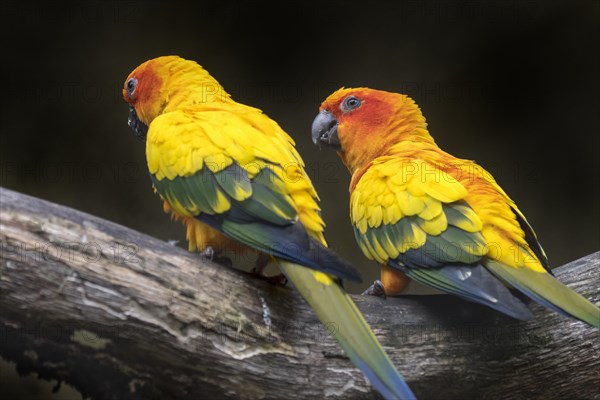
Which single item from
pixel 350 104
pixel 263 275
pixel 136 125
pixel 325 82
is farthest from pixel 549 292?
pixel 325 82

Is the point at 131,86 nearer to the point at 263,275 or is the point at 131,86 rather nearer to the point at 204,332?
the point at 263,275

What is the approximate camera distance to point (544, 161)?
16.2ft

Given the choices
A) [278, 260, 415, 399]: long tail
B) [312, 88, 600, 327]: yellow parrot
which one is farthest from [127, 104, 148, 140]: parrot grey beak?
[278, 260, 415, 399]: long tail

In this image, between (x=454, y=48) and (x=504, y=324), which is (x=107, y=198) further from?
(x=504, y=324)

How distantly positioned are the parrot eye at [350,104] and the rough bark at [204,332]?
94 cm

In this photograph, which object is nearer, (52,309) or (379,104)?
(52,309)

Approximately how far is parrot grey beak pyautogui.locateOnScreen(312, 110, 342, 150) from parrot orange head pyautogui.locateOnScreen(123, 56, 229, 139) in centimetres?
48

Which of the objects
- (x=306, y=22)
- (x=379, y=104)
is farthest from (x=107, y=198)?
(x=379, y=104)

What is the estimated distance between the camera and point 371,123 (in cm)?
318

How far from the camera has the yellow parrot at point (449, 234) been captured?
7.84 feet

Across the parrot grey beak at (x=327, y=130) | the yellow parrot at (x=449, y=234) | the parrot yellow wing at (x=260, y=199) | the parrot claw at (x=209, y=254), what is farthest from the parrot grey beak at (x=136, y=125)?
the yellow parrot at (x=449, y=234)

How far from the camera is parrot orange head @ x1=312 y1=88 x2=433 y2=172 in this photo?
10.4ft

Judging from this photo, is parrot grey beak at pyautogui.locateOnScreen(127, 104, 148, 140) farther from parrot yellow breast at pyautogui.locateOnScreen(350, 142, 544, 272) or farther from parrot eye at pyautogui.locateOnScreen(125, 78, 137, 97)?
parrot yellow breast at pyautogui.locateOnScreen(350, 142, 544, 272)

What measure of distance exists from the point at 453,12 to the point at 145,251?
10.7ft
